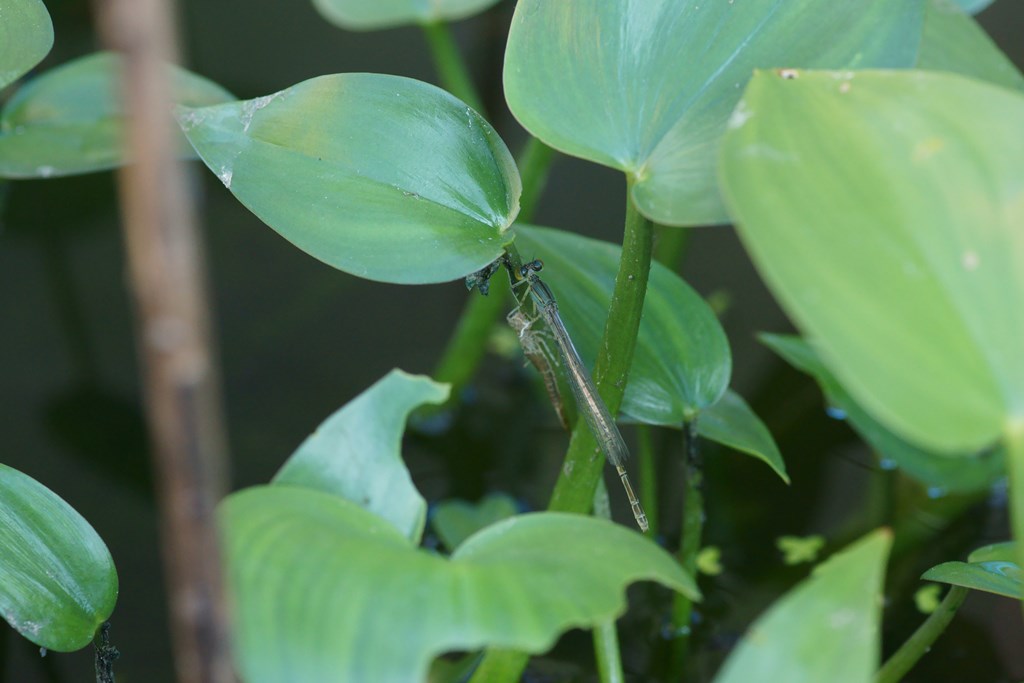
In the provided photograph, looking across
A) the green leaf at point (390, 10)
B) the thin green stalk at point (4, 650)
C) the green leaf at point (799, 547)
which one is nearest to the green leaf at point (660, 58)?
the green leaf at point (390, 10)

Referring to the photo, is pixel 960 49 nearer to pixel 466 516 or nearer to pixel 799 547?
pixel 799 547

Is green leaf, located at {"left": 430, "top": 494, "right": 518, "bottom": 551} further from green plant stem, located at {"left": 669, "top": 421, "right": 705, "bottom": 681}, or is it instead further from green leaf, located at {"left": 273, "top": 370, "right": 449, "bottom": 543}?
green leaf, located at {"left": 273, "top": 370, "right": 449, "bottom": 543}

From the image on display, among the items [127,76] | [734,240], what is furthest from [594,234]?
[127,76]

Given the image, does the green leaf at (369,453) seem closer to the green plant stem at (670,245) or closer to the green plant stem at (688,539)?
the green plant stem at (688,539)

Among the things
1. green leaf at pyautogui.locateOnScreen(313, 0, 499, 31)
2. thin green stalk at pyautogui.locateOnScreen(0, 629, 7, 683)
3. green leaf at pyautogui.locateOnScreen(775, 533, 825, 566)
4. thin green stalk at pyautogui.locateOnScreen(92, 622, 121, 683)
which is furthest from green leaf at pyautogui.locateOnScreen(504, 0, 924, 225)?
thin green stalk at pyautogui.locateOnScreen(0, 629, 7, 683)

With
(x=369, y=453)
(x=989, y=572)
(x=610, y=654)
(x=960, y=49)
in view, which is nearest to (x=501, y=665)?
(x=610, y=654)

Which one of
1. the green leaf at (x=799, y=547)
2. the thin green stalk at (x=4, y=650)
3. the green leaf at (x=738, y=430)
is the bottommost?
the thin green stalk at (x=4, y=650)

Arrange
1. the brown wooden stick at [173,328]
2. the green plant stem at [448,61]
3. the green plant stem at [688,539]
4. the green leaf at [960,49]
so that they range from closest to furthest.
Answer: the brown wooden stick at [173,328]
the green plant stem at [688,539]
the green leaf at [960,49]
the green plant stem at [448,61]
